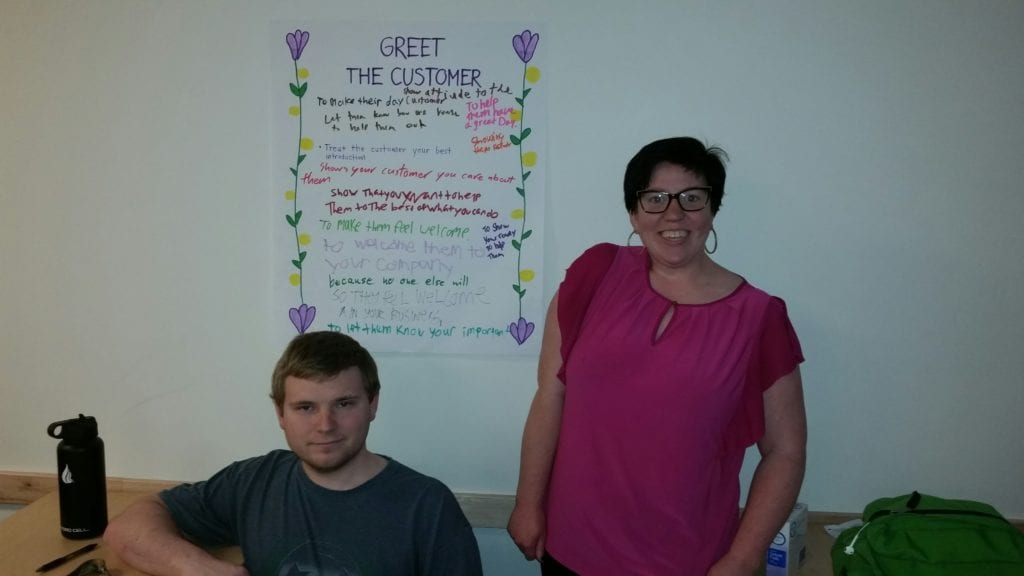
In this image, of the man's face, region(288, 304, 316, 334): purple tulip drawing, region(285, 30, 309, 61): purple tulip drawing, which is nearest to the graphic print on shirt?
the man's face

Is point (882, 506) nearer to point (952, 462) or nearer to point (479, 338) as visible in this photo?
point (952, 462)

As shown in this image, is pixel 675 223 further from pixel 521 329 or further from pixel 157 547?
pixel 157 547

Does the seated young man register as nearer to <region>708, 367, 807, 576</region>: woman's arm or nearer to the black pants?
the black pants

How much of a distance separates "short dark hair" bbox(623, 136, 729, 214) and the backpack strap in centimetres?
16

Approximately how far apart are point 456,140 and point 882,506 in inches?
53.5

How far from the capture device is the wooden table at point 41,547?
1.42m

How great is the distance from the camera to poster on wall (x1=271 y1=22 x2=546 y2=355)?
1.75 metres

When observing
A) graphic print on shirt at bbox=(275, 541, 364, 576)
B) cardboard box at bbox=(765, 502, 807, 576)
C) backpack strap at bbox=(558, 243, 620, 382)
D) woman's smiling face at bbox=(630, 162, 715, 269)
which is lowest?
cardboard box at bbox=(765, 502, 807, 576)

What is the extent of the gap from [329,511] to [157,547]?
34 cm

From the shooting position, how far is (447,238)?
1.79 metres

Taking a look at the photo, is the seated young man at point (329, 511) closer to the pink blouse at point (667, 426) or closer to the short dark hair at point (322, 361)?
the short dark hair at point (322, 361)

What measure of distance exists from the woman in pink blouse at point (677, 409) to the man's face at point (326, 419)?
43 cm

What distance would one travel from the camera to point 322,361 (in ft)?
4.42

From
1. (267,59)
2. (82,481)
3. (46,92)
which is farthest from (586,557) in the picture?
(46,92)
